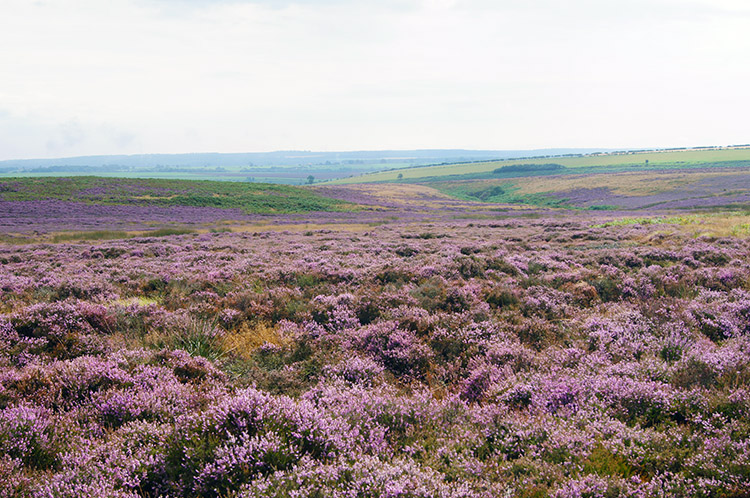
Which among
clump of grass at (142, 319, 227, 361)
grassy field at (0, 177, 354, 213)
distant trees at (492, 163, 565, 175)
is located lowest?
clump of grass at (142, 319, 227, 361)

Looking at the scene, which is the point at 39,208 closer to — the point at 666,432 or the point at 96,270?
the point at 96,270


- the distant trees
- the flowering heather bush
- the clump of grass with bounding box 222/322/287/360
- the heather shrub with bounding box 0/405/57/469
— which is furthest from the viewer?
the distant trees

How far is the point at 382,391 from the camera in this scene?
191 inches

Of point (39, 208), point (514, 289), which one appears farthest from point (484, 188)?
point (514, 289)

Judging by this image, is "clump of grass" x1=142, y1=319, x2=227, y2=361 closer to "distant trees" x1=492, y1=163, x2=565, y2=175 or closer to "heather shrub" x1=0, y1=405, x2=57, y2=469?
"heather shrub" x1=0, y1=405, x2=57, y2=469

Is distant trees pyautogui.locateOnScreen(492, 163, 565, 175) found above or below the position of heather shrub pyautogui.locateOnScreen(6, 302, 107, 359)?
above

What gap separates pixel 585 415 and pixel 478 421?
3.63 ft

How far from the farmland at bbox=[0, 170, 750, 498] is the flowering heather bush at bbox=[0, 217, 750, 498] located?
0.09 feet

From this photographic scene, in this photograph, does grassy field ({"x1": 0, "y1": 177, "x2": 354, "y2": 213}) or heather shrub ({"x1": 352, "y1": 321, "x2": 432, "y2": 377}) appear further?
grassy field ({"x1": 0, "y1": 177, "x2": 354, "y2": 213})

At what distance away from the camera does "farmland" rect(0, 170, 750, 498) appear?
10.6 ft

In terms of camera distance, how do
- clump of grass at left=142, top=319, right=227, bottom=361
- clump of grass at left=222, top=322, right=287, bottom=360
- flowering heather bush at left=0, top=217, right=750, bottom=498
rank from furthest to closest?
clump of grass at left=222, top=322, right=287, bottom=360
clump of grass at left=142, top=319, right=227, bottom=361
flowering heather bush at left=0, top=217, right=750, bottom=498

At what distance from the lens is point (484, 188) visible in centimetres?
14625

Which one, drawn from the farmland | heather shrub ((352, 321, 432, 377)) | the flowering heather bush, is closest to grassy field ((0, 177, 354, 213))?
the farmland

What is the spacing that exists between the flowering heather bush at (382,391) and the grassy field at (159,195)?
207 ft
